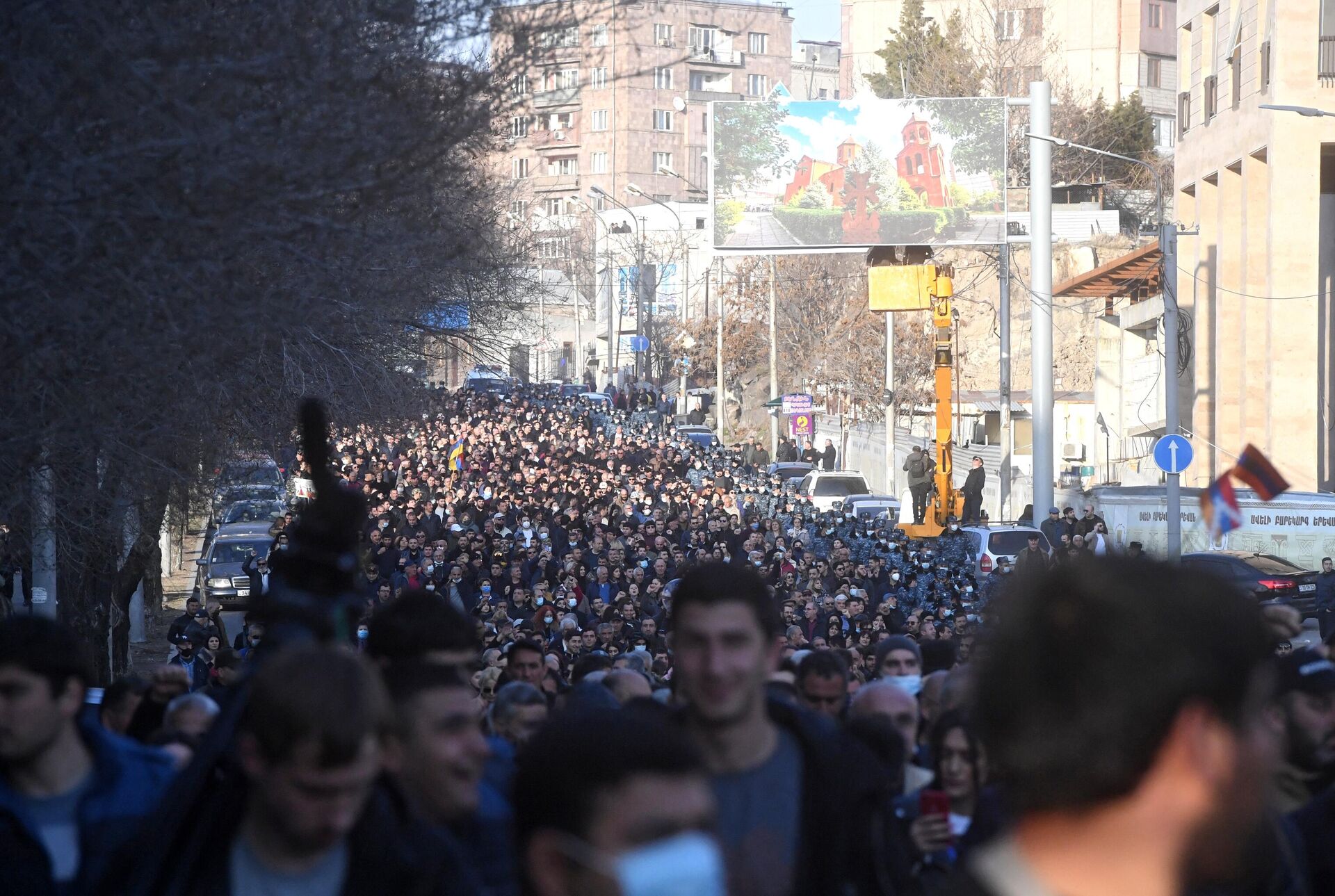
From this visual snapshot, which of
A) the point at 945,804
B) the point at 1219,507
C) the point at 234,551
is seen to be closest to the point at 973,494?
the point at 234,551

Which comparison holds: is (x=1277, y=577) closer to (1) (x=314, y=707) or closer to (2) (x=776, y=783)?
(2) (x=776, y=783)

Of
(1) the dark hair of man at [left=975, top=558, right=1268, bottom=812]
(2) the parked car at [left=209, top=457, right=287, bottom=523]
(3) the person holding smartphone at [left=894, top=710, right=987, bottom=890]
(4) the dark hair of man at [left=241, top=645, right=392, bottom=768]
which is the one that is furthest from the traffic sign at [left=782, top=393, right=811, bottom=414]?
(1) the dark hair of man at [left=975, top=558, right=1268, bottom=812]

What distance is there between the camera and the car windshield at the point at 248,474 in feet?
67.5

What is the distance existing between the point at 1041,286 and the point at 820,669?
26.4 m

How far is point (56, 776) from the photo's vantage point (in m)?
3.80

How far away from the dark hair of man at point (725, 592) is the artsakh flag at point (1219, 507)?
6.01m

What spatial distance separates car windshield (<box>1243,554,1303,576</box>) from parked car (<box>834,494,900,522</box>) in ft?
28.1

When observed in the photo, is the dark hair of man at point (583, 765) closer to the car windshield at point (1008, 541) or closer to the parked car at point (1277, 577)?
the parked car at point (1277, 577)

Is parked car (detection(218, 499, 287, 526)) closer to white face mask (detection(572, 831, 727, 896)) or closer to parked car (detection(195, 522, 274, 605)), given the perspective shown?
parked car (detection(195, 522, 274, 605))

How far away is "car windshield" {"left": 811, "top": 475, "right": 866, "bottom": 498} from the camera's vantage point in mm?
39562

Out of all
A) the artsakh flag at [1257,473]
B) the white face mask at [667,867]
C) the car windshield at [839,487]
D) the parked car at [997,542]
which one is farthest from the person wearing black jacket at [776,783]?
the car windshield at [839,487]

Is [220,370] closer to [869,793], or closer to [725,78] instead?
[869,793]

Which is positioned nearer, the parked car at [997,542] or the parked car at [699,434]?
the parked car at [997,542]

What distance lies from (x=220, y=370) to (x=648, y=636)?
6.73 m
